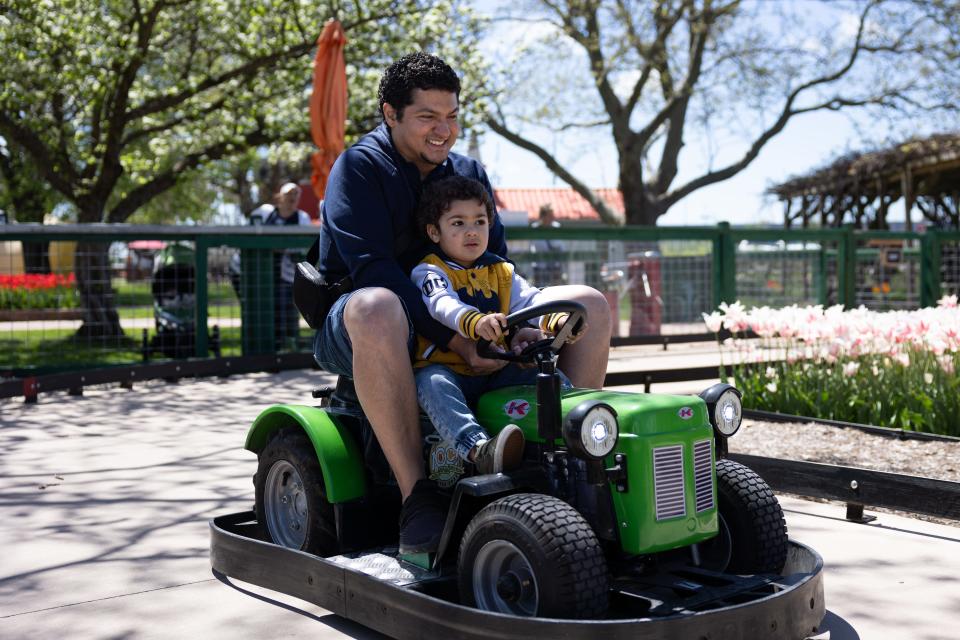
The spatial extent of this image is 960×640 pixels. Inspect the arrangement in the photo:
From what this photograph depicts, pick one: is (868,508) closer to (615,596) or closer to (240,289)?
(615,596)

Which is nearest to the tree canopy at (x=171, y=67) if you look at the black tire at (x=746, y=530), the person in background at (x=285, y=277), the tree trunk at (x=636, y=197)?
the person in background at (x=285, y=277)

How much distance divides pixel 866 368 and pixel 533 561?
14.0ft

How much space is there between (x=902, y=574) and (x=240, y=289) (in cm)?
821

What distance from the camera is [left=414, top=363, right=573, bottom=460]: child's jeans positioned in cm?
318

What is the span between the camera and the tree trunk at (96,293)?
1036 cm

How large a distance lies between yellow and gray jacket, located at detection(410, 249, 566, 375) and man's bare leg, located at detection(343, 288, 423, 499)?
150mm

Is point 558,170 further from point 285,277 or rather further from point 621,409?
point 621,409

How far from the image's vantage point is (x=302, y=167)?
3462 cm

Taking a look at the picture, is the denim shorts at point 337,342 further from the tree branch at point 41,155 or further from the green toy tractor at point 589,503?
→ the tree branch at point 41,155

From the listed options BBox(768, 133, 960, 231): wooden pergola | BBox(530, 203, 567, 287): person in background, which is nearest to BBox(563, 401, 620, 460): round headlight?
BBox(530, 203, 567, 287): person in background

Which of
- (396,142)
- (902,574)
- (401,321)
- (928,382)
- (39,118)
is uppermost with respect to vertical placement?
(39,118)

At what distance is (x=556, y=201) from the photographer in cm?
5084

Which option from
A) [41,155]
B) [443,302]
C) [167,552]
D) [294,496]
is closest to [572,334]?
[443,302]

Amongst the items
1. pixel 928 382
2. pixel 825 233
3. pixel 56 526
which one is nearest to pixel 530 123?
pixel 825 233
